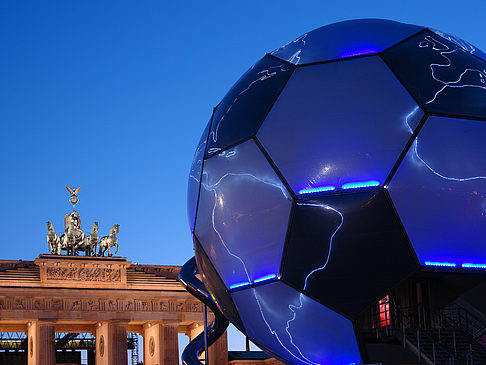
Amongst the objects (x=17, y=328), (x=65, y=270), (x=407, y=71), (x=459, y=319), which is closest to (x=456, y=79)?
(x=407, y=71)

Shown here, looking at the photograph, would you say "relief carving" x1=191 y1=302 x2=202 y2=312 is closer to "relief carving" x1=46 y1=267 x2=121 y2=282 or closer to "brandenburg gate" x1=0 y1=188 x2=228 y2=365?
"brandenburg gate" x1=0 y1=188 x2=228 y2=365

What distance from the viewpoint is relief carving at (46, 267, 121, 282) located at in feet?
148

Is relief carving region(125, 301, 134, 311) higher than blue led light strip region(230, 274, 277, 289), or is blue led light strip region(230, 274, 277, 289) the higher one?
relief carving region(125, 301, 134, 311)

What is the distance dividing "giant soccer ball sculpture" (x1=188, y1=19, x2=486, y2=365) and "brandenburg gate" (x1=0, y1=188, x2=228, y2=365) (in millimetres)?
37770

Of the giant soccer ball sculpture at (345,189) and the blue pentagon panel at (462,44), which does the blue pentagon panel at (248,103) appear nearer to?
the giant soccer ball sculpture at (345,189)

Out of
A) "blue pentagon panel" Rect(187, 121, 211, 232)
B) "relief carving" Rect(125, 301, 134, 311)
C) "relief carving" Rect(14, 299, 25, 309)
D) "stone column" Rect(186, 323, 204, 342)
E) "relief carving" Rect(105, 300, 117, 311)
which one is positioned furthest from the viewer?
"stone column" Rect(186, 323, 204, 342)

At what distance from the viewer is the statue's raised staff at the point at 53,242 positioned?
153 ft

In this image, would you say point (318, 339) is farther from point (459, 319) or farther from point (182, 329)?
point (182, 329)

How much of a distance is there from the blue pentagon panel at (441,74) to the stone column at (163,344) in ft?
131

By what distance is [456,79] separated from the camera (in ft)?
25.9

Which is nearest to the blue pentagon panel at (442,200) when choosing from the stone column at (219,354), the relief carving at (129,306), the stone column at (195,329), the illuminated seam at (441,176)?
the illuminated seam at (441,176)

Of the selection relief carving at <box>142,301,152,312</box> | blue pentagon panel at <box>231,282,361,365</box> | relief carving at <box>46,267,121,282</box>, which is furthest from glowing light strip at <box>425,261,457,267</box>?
relief carving at <box>142,301,152,312</box>

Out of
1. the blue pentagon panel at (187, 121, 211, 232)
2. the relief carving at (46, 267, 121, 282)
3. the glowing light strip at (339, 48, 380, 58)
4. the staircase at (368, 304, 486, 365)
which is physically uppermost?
the relief carving at (46, 267, 121, 282)

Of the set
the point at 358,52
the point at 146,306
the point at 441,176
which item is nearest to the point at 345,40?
the point at 358,52
